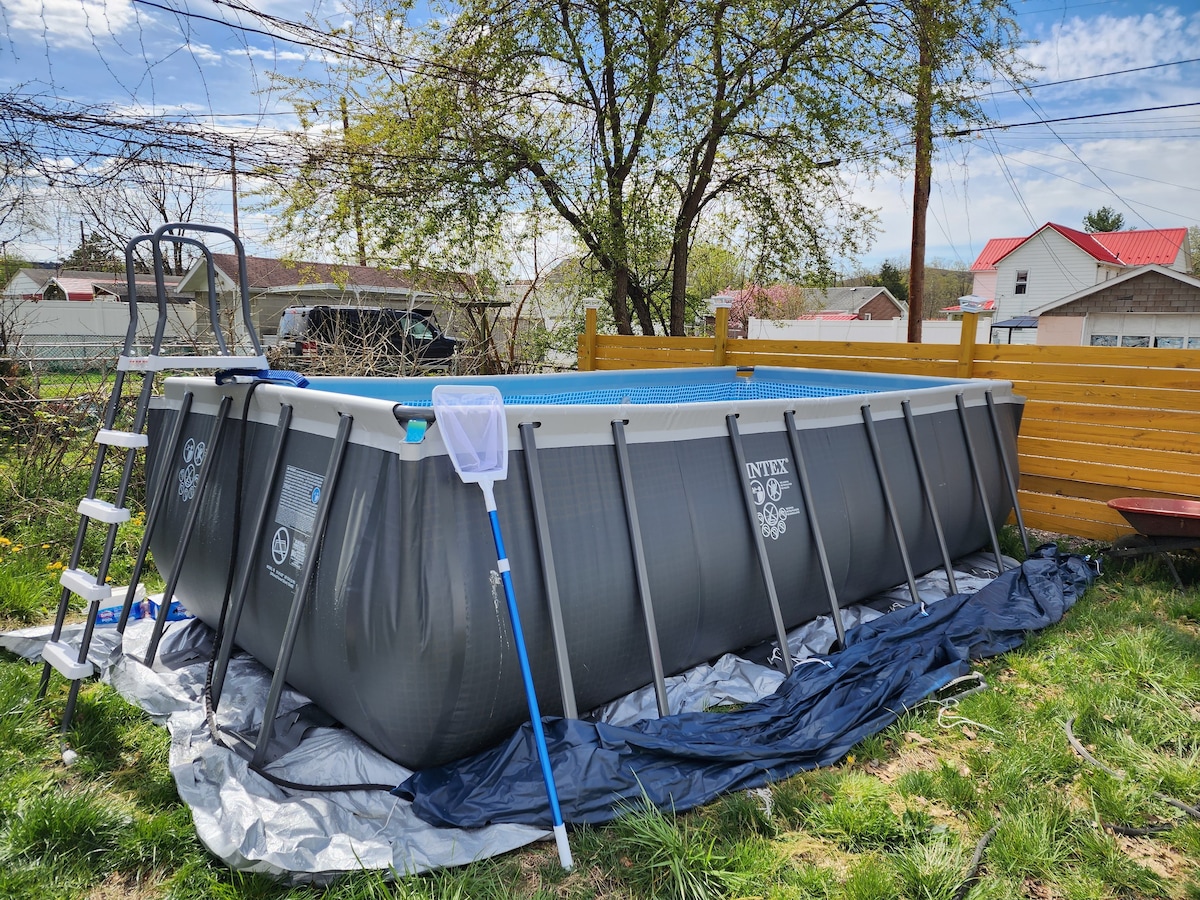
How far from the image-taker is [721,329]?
780 centimetres

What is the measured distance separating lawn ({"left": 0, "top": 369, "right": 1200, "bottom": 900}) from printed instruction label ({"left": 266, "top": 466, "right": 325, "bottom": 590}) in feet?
2.52

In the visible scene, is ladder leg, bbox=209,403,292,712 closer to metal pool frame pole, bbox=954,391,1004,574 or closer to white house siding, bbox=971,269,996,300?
metal pool frame pole, bbox=954,391,1004,574

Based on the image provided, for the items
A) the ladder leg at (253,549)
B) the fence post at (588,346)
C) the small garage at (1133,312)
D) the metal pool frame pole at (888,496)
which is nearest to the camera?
the ladder leg at (253,549)

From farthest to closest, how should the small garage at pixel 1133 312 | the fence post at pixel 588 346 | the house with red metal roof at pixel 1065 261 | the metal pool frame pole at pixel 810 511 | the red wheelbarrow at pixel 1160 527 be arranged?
the house with red metal roof at pixel 1065 261, the small garage at pixel 1133 312, the fence post at pixel 588 346, the red wheelbarrow at pixel 1160 527, the metal pool frame pole at pixel 810 511

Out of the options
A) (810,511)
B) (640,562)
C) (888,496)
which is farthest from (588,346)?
(640,562)

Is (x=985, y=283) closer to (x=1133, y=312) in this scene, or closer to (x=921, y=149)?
(x=1133, y=312)

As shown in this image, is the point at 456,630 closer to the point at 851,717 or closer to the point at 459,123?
the point at 851,717

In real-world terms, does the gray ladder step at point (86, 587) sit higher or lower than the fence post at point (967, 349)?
lower

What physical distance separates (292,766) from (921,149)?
10.4 m

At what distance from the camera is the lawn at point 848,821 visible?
206 cm

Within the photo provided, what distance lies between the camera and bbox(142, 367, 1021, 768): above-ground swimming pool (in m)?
2.37

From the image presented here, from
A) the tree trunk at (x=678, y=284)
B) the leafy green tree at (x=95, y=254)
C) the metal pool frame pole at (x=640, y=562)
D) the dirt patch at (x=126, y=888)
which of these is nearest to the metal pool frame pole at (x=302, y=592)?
the dirt patch at (x=126, y=888)

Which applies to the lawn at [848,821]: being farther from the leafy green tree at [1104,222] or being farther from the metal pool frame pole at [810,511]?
the leafy green tree at [1104,222]

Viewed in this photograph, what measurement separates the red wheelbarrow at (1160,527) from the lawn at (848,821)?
4.23ft
